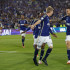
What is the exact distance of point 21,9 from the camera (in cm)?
3850

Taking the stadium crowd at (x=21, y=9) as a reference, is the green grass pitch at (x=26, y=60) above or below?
below

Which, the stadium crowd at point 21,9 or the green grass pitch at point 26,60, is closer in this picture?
the green grass pitch at point 26,60

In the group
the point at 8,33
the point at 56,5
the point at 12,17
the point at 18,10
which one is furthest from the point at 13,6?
the point at 56,5

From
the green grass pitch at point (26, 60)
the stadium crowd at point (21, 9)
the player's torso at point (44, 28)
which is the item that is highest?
the stadium crowd at point (21, 9)

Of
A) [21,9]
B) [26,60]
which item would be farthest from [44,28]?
[21,9]

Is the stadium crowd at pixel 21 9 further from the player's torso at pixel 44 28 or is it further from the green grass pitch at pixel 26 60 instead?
the player's torso at pixel 44 28

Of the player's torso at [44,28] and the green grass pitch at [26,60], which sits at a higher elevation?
the player's torso at [44,28]

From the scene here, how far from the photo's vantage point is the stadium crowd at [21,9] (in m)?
32.0

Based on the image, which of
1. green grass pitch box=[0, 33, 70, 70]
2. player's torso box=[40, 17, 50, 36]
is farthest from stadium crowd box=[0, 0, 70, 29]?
player's torso box=[40, 17, 50, 36]

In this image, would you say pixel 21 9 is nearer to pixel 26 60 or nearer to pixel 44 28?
pixel 26 60

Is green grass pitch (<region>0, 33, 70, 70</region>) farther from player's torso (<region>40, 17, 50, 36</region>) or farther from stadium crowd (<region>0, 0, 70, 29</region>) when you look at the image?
stadium crowd (<region>0, 0, 70, 29</region>)

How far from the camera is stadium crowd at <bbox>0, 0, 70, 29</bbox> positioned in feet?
105

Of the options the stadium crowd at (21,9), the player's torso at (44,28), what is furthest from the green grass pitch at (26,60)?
the stadium crowd at (21,9)

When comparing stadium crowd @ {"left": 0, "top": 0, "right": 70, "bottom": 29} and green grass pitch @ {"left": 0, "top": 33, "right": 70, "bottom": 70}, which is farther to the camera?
stadium crowd @ {"left": 0, "top": 0, "right": 70, "bottom": 29}
